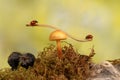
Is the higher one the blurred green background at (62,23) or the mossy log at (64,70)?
the blurred green background at (62,23)

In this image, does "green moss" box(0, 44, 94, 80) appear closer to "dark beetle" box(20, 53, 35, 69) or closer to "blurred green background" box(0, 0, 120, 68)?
"dark beetle" box(20, 53, 35, 69)

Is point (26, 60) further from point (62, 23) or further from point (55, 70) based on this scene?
point (62, 23)

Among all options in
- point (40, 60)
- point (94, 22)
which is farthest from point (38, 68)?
point (94, 22)

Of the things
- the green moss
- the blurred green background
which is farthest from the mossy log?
the blurred green background

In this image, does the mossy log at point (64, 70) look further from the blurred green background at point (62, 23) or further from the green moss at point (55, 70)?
the blurred green background at point (62, 23)

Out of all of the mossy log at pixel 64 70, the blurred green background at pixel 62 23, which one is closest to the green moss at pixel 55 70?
the mossy log at pixel 64 70

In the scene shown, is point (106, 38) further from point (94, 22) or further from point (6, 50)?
point (6, 50)
